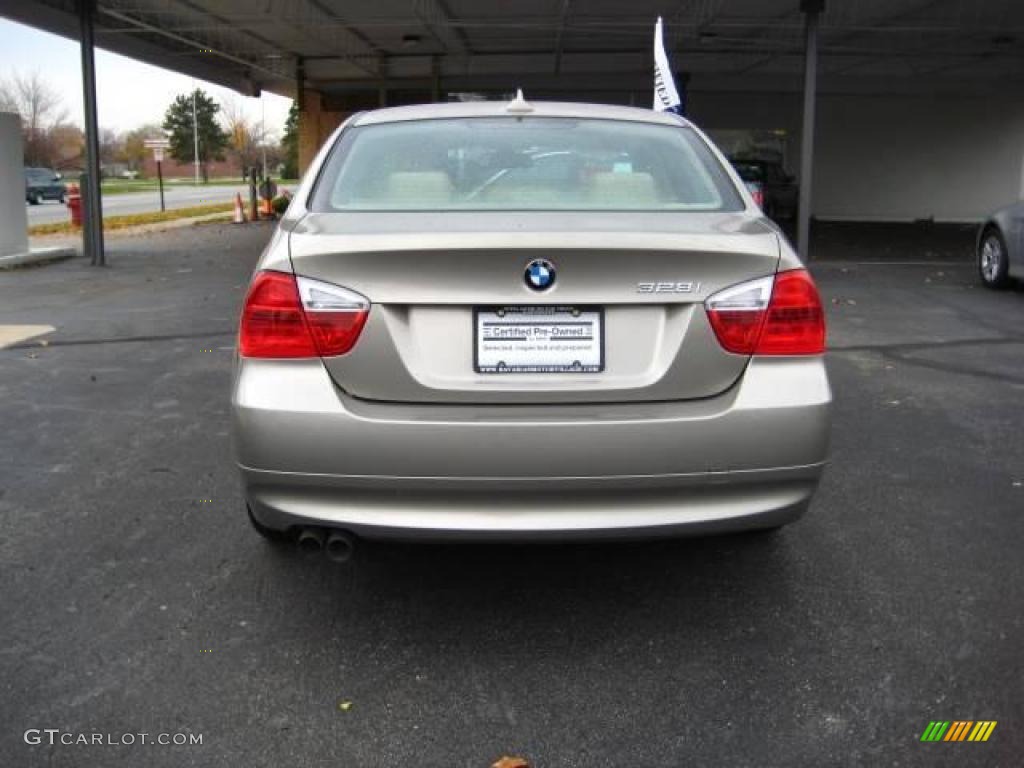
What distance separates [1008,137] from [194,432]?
1050 inches

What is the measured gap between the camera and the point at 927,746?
8.68 ft

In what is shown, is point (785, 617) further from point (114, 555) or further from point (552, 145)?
point (114, 555)

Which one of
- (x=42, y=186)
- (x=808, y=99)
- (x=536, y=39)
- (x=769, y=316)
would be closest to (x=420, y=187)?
(x=769, y=316)

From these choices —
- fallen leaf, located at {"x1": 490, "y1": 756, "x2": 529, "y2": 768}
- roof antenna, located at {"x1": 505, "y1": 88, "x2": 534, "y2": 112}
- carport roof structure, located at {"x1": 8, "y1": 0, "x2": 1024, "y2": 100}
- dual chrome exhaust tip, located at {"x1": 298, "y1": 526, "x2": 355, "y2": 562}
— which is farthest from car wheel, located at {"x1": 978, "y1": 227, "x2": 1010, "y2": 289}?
fallen leaf, located at {"x1": 490, "y1": 756, "x2": 529, "y2": 768}

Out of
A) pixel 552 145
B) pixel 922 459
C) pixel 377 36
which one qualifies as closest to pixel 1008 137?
pixel 377 36

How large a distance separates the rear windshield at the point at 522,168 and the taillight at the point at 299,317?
1.64 feet

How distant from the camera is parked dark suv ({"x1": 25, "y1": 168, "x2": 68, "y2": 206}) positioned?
43.0 metres

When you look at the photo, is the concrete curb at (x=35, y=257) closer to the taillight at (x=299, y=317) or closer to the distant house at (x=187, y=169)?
the taillight at (x=299, y=317)

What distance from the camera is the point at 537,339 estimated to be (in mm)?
2867

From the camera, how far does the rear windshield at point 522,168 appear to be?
345cm

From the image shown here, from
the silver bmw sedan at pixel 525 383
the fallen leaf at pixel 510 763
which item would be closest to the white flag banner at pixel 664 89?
the silver bmw sedan at pixel 525 383

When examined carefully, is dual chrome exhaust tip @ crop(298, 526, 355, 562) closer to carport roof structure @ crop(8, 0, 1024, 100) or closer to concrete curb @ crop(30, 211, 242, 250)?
carport roof structure @ crop(8, 0, 1024, 100)

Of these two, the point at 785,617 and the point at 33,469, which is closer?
the point at 785,617

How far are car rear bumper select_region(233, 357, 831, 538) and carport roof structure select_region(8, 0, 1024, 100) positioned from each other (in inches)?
531
